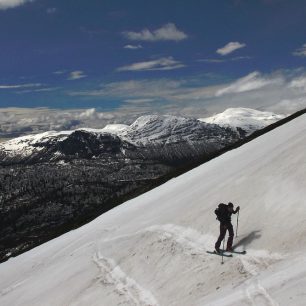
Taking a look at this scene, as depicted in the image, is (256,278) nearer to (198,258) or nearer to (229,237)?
(229,237)

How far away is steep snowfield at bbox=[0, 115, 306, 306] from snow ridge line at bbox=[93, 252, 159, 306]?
61mm

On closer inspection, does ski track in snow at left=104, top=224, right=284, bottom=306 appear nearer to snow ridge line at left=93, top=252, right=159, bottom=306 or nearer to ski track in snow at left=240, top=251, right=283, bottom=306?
ski track in snow at left=240, top=251, right=283, bottom=306

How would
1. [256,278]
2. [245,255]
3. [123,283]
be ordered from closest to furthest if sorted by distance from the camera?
[256,278] → [245,255] → [123,283]

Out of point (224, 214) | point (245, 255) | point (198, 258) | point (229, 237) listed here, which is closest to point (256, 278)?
point (245, 255)

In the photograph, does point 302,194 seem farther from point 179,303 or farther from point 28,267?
point 28,267

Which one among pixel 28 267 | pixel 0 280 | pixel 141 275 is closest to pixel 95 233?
pixel 28 267

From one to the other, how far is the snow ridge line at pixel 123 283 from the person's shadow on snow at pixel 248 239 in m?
5.38

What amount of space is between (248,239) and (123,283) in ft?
23.9

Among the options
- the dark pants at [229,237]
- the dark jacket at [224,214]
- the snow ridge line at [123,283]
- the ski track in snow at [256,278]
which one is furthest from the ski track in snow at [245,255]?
the snow ridge line at [123,283]

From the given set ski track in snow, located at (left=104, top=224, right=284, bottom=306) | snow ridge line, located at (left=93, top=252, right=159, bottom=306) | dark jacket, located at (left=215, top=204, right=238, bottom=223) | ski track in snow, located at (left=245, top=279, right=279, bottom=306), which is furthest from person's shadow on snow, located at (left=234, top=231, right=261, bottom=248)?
snow ridge line, located at (left=93, top=252, right=159, bottom=306)

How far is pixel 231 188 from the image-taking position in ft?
111

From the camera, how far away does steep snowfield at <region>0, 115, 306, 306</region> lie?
18766mm

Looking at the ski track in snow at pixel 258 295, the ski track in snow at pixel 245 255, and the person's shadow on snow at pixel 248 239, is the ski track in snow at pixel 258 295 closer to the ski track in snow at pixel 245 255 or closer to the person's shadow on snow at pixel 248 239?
the ski track in snow at pixel 245 255

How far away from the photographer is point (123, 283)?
2492 cm
